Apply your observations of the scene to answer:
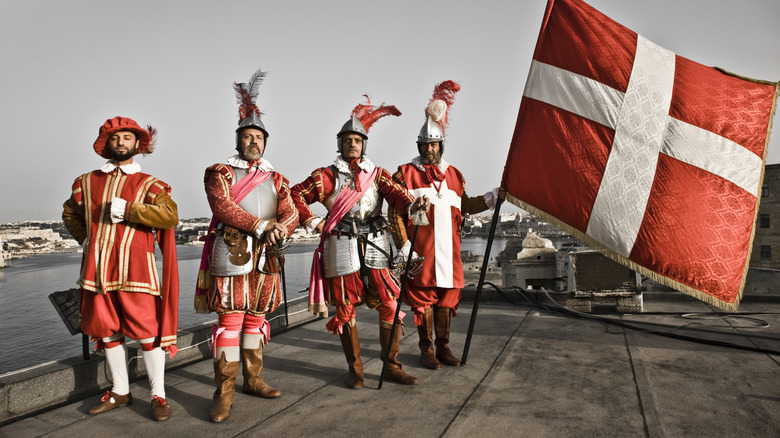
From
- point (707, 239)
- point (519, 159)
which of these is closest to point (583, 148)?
point (519, 159)

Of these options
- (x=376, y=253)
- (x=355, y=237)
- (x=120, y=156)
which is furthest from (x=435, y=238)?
(x=120, y=156)

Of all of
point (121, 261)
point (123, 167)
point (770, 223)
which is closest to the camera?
point (121, 261)

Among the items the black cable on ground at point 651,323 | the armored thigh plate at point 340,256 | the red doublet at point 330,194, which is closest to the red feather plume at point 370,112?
the red doublet at point 330,194

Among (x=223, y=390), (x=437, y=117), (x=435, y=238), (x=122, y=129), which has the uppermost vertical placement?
(x=437, y=117)

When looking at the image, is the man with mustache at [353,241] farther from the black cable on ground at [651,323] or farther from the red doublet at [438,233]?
the black cable on ground at [651,323]

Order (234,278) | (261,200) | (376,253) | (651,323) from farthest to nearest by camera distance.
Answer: (651,323), (376,253), (261,200), (234,278)

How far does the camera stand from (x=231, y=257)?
284cm

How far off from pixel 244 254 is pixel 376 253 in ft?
3.18

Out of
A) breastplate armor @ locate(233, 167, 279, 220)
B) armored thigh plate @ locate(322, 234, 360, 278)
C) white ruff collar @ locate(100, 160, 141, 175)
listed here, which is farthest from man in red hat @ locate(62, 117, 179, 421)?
armored thigh plate @ locate(322, 234, 360, 278)

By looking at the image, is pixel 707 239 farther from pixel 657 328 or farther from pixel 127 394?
pixel 127 394

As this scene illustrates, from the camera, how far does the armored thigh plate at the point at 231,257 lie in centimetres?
284

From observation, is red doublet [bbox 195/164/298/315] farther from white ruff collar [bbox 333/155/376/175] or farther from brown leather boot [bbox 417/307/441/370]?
brown leather boot [bbox 417/307/441/370]

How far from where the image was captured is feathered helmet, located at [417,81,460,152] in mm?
3744

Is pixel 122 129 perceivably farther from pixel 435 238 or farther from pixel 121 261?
pixel 435 238
